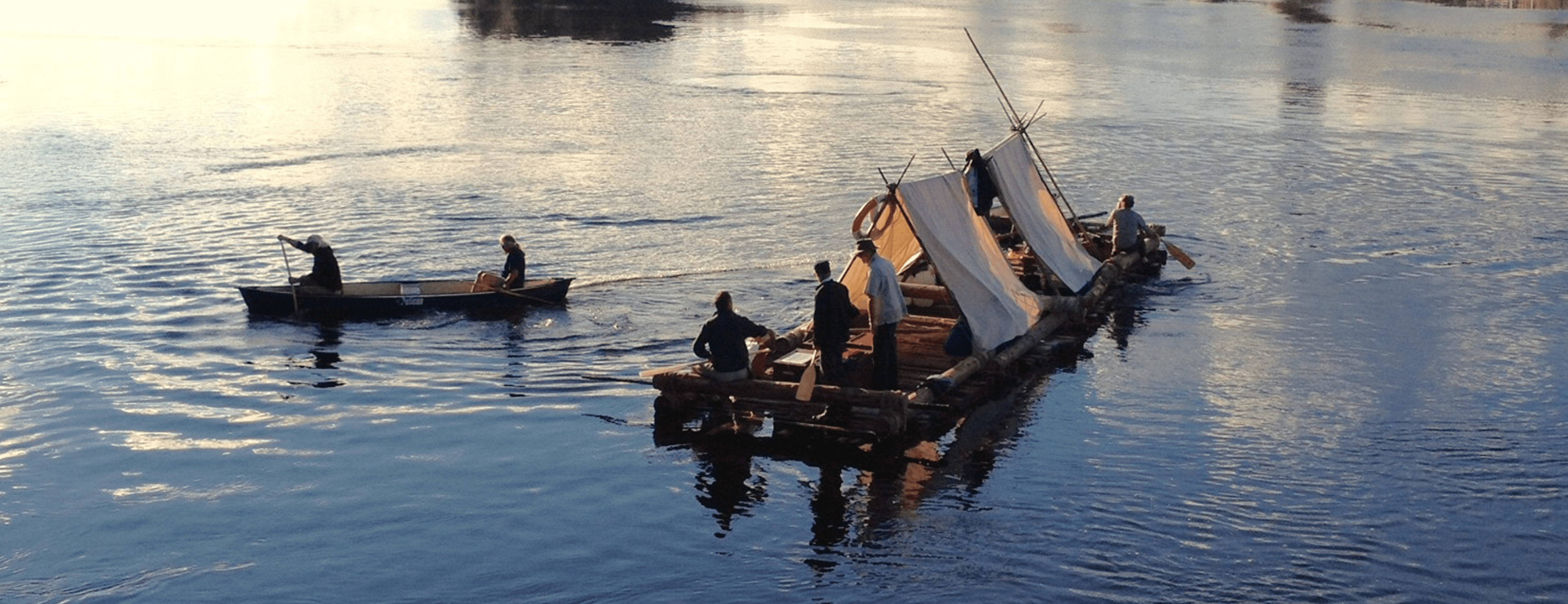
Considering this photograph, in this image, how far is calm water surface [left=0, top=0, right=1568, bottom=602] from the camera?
1593 cm

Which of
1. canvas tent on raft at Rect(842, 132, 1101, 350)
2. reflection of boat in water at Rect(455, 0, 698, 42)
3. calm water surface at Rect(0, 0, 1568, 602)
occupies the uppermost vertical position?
reflection of boat in water at Rect(455, 0, 698, 42)

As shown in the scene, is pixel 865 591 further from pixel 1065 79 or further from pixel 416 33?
pixel 416 33

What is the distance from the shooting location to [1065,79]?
7300 centimetres

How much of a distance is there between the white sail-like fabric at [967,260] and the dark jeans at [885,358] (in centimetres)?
227

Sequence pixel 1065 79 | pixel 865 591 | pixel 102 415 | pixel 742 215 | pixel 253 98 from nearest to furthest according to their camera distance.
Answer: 1. pixel 865 591
2. pixel 102 415
3. pixel 742 215
4. pixel 253 98
5. pixel 1065 79

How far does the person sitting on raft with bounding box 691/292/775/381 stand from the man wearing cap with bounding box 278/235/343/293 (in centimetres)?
1029

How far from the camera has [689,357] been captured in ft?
80.3

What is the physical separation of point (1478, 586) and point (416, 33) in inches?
3693

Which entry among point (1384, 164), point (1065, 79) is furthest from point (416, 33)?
point (1384, 164)

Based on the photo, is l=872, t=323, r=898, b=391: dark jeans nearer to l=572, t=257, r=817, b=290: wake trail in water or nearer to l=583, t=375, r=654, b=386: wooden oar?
l=583, t=375, r=654, b=386: wooden oar

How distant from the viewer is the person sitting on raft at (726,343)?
60.4 feet

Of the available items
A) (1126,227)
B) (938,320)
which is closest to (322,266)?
(938,320)

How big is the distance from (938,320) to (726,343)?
559 cm

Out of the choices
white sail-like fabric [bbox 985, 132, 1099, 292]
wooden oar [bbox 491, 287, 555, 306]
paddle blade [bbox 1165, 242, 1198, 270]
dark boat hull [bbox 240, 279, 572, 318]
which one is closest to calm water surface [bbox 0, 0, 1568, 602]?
dark boat hull [bbox 240, 279, 572, 318]
